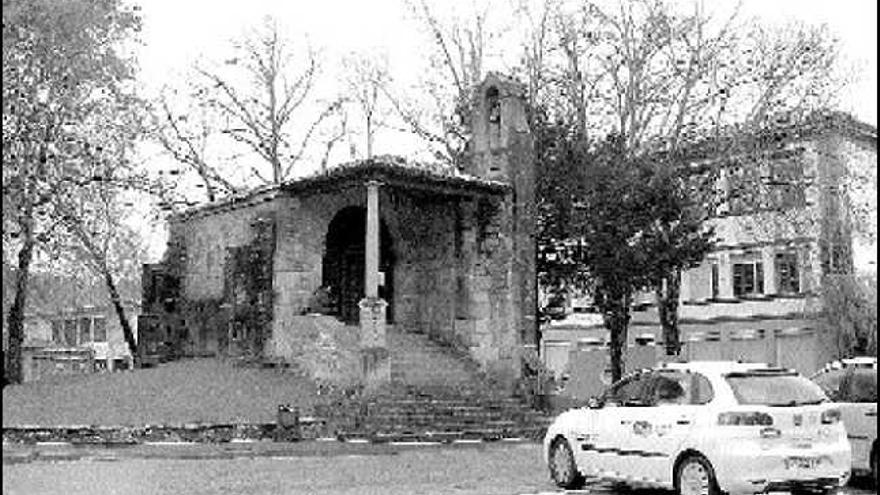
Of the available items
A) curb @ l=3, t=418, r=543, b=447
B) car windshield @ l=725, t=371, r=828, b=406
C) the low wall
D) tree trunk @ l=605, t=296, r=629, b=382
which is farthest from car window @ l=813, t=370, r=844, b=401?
the low wall

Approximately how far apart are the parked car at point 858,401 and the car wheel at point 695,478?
255cm

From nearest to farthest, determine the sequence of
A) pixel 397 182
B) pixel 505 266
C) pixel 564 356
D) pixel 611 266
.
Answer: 1. pixel 397 182
2. pixel 505 266
3. pixel 611 266
4. pixel 564 356

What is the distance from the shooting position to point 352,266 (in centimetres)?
2834

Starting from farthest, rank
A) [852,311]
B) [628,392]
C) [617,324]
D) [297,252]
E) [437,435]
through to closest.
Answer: [852,311]
[617,324]
[297,252]
[437,435]
[628,392]

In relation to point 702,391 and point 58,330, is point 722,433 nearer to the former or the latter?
point 702,391

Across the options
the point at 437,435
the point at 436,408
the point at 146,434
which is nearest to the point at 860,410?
the point at 437,435

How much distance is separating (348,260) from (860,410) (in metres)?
16.6

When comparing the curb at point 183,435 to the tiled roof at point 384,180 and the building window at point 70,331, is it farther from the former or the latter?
the building window at point 70,331

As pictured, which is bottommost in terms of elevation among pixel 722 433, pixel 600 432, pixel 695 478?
pixel 695 478

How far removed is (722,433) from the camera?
11.5 meters

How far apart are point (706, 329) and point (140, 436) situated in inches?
1238

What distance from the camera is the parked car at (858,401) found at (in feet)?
43.7

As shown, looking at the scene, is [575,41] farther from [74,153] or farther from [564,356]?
[564,356]

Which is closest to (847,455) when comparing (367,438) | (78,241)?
(367,438)
